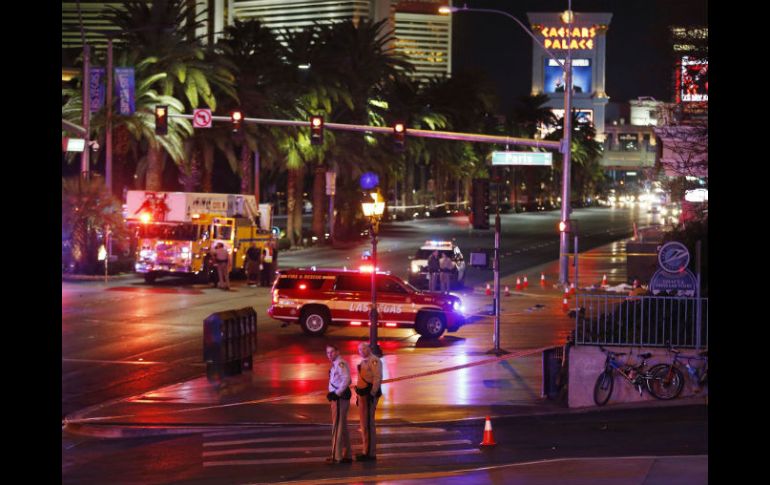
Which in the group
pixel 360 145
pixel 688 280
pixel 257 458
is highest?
pixel 360 145

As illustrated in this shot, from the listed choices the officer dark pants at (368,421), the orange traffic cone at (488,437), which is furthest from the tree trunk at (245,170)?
the officer dark pants at (368,421)

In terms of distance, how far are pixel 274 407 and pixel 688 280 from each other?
7.43 metres

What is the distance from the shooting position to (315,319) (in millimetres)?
30594

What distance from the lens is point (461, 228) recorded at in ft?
289

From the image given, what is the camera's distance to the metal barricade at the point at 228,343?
23359mm

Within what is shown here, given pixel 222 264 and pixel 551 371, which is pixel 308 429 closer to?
pixel 551 371

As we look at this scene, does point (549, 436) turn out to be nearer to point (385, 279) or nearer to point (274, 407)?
point (274, 407)

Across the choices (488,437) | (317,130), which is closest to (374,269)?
(488,437)

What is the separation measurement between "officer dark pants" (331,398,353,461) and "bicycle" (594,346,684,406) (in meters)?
5.63

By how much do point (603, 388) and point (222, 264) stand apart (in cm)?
2397

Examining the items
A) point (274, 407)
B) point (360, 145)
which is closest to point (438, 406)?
point (274, 407)

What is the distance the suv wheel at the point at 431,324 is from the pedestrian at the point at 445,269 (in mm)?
9019

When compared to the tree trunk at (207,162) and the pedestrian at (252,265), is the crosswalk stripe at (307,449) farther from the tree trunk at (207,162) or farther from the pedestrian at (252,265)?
the tree trunk at (207,162)

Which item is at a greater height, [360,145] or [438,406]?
[360,145]
